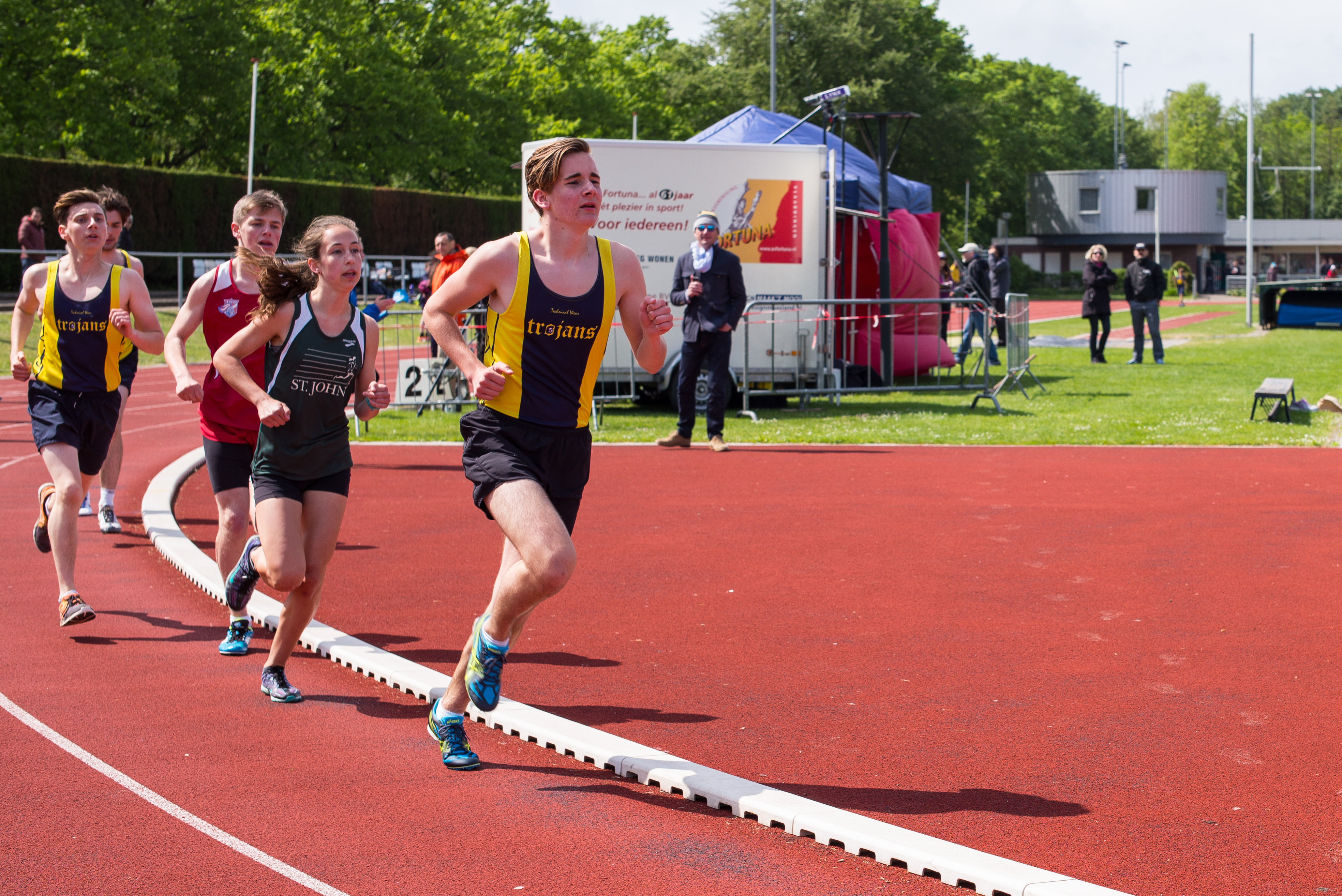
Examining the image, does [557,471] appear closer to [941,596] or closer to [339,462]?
[339,462]

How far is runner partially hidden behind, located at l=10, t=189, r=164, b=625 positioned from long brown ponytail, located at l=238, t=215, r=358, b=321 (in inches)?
60.8

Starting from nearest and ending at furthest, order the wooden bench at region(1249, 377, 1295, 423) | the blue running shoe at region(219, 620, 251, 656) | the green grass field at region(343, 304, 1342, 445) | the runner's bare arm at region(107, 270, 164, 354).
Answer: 1. the blue running shoe at region(219, 620, 251, 656)
2. the runner's bare arm at region(107, 270, 164, 354)
3. the green grass field at region(343, 304, 1342, 445)
4. the wooden bench at region(1249, 377, 1295, 423)

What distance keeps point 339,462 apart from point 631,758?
1.75 m

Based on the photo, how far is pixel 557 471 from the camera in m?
4.66

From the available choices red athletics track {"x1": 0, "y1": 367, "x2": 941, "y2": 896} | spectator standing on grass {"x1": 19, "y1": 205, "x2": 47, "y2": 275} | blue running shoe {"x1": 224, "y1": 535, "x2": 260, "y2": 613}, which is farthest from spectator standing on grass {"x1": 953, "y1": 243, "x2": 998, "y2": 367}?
red athletics track {"x1": 0, "y1": 367, "x2": 941, "y2": 896}

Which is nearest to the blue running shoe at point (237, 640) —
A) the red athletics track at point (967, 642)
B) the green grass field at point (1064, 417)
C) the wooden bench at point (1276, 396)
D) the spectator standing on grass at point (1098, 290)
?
the red athletics track at point (967, 642)

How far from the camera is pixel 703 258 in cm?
1300

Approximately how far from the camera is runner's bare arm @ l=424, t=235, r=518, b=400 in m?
4.52

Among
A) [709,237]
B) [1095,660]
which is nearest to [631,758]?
[1095,660]

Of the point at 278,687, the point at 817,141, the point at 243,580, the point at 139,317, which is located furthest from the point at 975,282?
the point at 278,687

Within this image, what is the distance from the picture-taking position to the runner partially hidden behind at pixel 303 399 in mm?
5395

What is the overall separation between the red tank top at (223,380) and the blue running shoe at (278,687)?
1.12m

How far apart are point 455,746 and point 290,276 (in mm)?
1966

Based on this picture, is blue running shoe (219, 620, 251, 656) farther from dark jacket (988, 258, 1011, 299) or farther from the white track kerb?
dark jacket (988, 258, 1011, 299)
